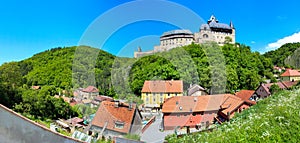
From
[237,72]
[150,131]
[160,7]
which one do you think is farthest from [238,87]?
[160,7]

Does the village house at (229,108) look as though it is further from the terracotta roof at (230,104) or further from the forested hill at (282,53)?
the forested hill at (282,53)

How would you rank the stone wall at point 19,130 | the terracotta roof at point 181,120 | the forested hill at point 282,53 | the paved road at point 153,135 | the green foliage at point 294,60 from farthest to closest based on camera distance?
the forested hill at point 282,53, the green foliage at point 294,60, the terracotta roof at point 181,120, the paved road at point 153,135, the stone wall at point 19,130

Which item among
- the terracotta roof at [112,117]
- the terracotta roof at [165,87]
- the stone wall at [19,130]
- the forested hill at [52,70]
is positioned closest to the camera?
the stone wall at [19,130]

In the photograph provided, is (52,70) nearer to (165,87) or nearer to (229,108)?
(165,87)

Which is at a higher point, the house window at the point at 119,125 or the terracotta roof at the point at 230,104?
the terracotta roof at the point at 230,104

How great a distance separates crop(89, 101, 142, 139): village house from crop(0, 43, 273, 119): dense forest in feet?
2.17

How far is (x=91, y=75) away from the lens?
4340mm

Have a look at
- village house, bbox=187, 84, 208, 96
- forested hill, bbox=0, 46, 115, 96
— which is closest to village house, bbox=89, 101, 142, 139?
forested hill, bbox=0, 46, 115, 96

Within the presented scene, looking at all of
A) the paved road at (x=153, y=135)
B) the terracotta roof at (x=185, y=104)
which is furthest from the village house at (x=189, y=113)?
the paved road at (x=153, y=135)

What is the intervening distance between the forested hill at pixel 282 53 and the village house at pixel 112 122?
21.6 m

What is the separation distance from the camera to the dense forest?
413 cm

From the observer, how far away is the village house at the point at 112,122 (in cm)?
339

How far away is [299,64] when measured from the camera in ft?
67.4

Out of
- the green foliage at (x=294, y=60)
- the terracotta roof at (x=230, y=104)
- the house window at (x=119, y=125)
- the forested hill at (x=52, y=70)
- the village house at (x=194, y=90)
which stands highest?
the green foliage at (x=294, y=60)
